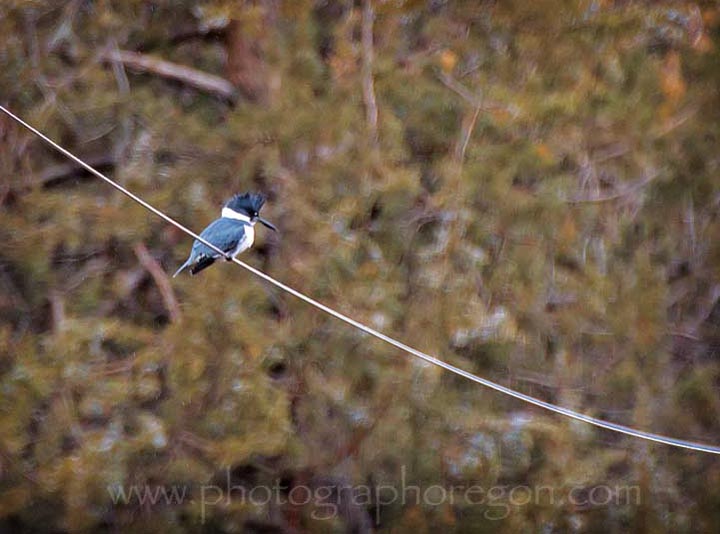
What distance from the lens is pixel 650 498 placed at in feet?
26.6

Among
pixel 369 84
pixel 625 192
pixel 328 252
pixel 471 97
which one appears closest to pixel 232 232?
pixel 328 252

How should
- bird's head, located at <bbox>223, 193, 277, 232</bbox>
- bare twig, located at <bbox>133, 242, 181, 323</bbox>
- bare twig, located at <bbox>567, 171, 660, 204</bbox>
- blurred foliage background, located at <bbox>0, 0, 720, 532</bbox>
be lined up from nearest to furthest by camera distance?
bird's head, located at <bbox>223, 193, 277, 232</bbox>
blurred foliage background, located at <bbox>0, 0, 720, 532</bbox>
bare twig, located at <bbox>133, 242, 181, 323</bbox>
bare twig, located at <bbox>567, 171, 660, 204</bbox>

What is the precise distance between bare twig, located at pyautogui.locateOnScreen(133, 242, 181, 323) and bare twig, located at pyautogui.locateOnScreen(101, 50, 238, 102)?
106 centimetres

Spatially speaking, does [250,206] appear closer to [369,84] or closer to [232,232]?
[232,232]

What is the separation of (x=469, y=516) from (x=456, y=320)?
138 centimetres

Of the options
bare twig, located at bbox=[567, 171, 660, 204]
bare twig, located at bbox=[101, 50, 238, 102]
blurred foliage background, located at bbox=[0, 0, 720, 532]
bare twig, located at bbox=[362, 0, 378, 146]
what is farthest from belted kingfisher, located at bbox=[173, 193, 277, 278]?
bare twig, located at bbox=[567, 171, 660, 204]

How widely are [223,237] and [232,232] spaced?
0.05m

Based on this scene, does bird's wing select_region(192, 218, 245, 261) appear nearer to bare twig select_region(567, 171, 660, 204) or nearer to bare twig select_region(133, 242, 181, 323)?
bare twig select_region(133, 242, 181, 323)

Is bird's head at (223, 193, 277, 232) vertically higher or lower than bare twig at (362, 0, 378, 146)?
lower

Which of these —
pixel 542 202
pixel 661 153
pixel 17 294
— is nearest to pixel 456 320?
pixel 542 202

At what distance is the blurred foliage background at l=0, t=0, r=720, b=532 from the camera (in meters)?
7.13

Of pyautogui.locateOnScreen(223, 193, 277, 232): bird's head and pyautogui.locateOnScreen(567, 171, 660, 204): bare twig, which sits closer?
pyautogui.locateOnScreen(223, 193, 277, 232): bird's head

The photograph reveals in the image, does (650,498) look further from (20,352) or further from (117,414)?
(20,352)

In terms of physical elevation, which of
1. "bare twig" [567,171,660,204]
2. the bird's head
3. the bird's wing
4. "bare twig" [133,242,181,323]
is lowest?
the bird's wing
